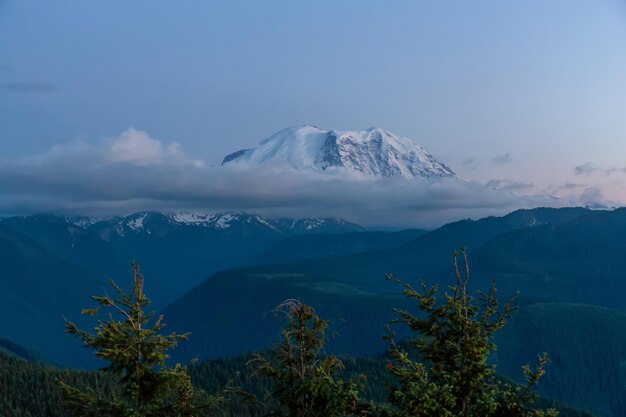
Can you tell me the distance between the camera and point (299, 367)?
86.9ft

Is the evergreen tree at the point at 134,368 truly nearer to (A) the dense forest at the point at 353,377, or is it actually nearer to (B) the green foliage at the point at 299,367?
(A) the dense forest at the point at 353,377

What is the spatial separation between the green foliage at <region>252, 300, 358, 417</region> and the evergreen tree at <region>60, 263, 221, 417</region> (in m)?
3.41

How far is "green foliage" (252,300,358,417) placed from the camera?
81.7 feet

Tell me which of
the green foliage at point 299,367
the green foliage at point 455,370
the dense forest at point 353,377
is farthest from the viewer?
the green foliage at point 299,367

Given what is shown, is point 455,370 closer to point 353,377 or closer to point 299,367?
point 353,377

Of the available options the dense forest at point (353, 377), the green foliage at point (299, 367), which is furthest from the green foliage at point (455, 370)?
the green foliage at point (299, 367)

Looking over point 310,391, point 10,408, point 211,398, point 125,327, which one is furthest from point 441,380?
point 10,408

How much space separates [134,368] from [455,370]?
13729 mm

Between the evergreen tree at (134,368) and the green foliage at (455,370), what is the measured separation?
9.72 metres

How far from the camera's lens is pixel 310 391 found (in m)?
24.5

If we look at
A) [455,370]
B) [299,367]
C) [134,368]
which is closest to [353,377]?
[299,367]

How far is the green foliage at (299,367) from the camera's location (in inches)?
980

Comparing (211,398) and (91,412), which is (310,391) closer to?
(211,398)

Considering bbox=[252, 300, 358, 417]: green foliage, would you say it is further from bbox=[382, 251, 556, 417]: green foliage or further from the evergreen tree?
the evergreen tree
